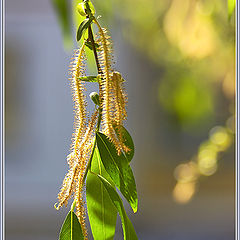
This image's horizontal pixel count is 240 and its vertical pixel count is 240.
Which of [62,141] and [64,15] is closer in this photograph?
[64,15]

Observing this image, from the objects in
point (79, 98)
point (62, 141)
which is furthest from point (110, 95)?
point (62, 141)

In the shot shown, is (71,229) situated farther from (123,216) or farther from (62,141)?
(62,141)

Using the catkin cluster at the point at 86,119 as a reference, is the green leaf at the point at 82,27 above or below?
above

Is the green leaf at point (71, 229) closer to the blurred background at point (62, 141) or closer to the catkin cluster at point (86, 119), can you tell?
the catkin cluster at point (86, 119)

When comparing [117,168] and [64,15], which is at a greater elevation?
[64,15]

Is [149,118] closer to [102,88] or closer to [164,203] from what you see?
[164,203]

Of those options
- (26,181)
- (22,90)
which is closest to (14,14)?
(22,90)

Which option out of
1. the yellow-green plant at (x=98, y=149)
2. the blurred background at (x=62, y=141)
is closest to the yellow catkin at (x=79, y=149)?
the yellow-green plant at (x=98, y=149)

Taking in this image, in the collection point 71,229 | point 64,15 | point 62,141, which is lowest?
point 71,229
